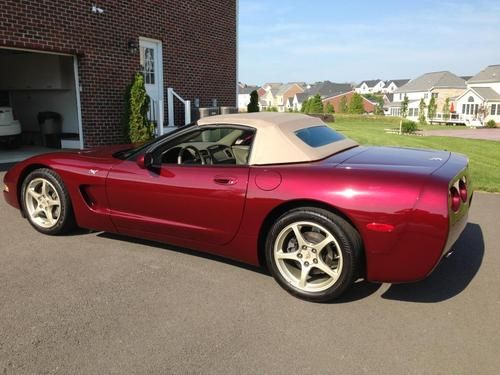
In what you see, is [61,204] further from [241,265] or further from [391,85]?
[391,85]

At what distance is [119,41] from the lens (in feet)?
32.8

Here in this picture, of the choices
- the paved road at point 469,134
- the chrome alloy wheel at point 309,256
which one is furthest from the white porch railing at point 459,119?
the chrome alloy wheel at point 309,256

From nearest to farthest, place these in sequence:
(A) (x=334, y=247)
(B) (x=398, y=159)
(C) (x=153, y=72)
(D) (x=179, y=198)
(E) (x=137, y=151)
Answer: (A) (x=334, y=247), (B) (x=398, y=159), (D) (x=179, y=198), (E) (x=137, y=151), (C) (x=153, y=72)

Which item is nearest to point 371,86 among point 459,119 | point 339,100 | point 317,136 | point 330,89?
point 330,89

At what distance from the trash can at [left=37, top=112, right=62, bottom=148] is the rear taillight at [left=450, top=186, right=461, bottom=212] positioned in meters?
10.7

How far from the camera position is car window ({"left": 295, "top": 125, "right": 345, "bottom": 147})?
3693 millimetres

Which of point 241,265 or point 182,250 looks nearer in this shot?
point 241,265

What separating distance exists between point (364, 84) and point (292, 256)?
15024 centimetres

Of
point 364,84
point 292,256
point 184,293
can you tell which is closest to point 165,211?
point 184,293

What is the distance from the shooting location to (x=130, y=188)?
3.89 metres

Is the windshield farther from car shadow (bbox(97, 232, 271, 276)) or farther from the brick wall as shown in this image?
the brick wall

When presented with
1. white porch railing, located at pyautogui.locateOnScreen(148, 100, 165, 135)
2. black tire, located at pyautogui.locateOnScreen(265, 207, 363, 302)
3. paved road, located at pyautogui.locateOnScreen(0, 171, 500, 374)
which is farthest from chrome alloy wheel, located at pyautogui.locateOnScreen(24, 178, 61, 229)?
white porch railing, located at pyautogui.locateOnScreen(148, 100, 165, 135)

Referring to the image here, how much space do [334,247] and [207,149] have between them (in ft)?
5.46

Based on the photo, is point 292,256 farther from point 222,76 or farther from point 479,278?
point 222,76
